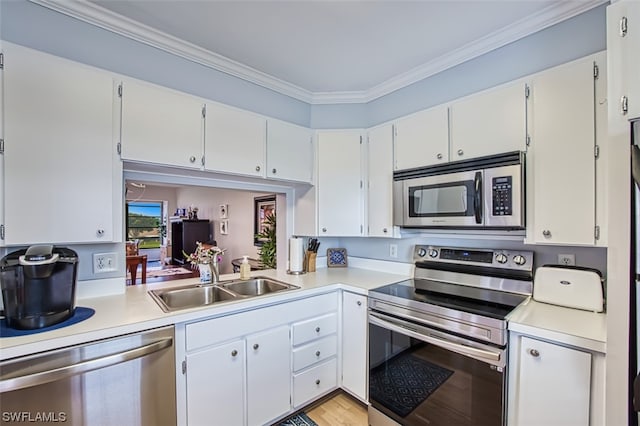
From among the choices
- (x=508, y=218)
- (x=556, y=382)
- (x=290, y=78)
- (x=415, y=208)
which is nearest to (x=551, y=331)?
(x=556, y=382)

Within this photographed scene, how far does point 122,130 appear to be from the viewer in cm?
164

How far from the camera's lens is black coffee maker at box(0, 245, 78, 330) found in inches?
47.9

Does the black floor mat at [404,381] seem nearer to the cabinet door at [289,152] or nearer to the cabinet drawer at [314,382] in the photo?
the cabinet drawer at [314,382]

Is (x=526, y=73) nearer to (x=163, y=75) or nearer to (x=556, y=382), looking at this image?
(x=556, y=382)

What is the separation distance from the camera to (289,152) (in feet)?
7.92

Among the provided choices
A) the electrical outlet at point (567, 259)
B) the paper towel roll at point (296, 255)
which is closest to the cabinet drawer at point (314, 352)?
the paper towel roll at point (296, 255)

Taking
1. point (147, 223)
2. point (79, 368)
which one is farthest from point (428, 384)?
point (147, 223)

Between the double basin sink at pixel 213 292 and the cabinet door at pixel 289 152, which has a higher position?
the cabinet door at pixel 289 152

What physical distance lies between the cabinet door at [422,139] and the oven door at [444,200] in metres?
0.15

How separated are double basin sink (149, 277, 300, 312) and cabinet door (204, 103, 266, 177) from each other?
2.76 ft

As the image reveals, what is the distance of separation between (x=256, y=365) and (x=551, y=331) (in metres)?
1.56

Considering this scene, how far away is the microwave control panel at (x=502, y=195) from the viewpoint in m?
1.65

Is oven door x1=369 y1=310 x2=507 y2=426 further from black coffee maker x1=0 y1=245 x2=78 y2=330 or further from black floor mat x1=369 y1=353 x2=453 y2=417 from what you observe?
black coffee maker x1=0 y1=245 x2=78 y2=330

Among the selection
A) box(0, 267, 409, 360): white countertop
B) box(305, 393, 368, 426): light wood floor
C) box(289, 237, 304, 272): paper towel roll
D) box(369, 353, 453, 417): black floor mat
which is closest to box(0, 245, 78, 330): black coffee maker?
box(0, 267, 409, 360): white countertop
